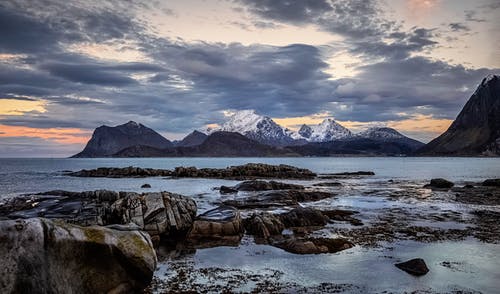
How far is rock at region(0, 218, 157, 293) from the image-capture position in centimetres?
995

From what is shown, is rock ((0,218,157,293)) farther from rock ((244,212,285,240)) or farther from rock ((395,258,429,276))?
rock ((244,212,285,240))

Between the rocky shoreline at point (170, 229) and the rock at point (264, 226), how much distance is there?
0.22ft

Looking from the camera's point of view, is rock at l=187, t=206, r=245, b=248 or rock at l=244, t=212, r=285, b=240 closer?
rock at l=187, t=206, r=245, b=248

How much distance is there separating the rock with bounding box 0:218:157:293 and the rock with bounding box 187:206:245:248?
8.50 meters

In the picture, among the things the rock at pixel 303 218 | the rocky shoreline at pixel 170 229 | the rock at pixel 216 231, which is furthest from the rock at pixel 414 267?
the rock at pixel 303 218

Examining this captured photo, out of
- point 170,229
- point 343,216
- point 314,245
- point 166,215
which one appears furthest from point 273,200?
point 314,245

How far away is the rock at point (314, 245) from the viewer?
1993 centimetres

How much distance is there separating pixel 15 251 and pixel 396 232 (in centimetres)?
2144

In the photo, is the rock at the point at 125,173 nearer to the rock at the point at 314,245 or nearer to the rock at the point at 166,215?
the rock at the point at 166,215

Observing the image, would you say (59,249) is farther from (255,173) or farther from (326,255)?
(255,173)

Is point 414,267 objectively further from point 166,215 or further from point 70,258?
point 166,215

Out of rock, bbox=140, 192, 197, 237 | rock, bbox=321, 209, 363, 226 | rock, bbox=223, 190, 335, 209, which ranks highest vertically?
rock, bbox=140, 192, 197, 237

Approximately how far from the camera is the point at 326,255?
760 inches

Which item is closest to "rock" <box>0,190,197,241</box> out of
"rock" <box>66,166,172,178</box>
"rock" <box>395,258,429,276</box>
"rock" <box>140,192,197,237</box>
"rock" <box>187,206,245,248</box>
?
"rock" <box>140,192,197,237</box>
